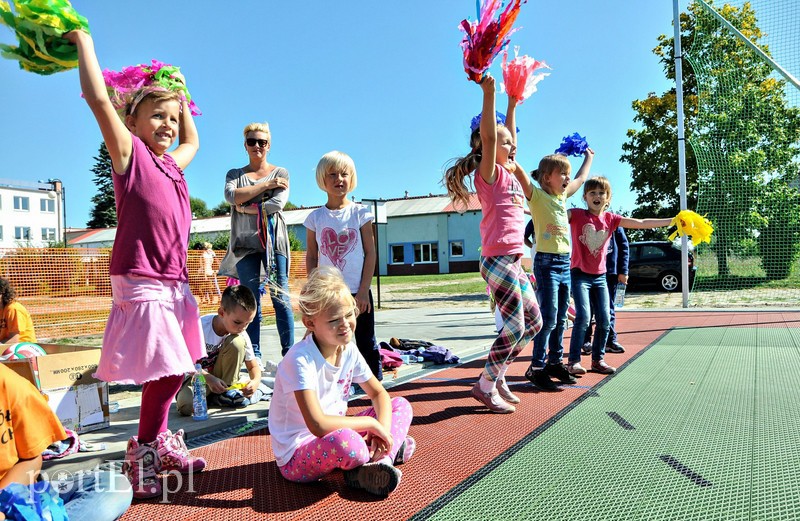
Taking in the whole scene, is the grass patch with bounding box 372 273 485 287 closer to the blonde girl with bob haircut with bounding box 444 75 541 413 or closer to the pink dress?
the blonde girl with bob haircut with bounding box 444 75 541 413

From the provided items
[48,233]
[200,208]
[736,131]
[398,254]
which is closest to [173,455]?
[736,131]

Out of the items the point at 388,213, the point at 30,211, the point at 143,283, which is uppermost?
the point at 30,211

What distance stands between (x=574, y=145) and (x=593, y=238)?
32.7 inches

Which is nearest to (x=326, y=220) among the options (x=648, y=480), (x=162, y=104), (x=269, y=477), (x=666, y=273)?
(x=162, y=104)

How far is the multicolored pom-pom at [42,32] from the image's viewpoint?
206cm

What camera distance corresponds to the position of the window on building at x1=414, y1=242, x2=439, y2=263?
45.2 m

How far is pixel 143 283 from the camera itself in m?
2.42

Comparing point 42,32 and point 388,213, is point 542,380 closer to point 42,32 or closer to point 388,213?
point 42,32

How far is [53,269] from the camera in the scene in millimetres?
11734

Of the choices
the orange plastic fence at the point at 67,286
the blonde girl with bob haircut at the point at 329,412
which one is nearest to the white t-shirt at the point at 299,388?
the blonde girl with bob haircut at the point at 329,412

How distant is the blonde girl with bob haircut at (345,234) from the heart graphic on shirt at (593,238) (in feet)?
6.64

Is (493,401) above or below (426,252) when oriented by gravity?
below

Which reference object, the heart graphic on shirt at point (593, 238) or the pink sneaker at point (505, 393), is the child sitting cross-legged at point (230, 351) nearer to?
the pink sneaker at point (505, 393)

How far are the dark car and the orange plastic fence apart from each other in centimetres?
1144
